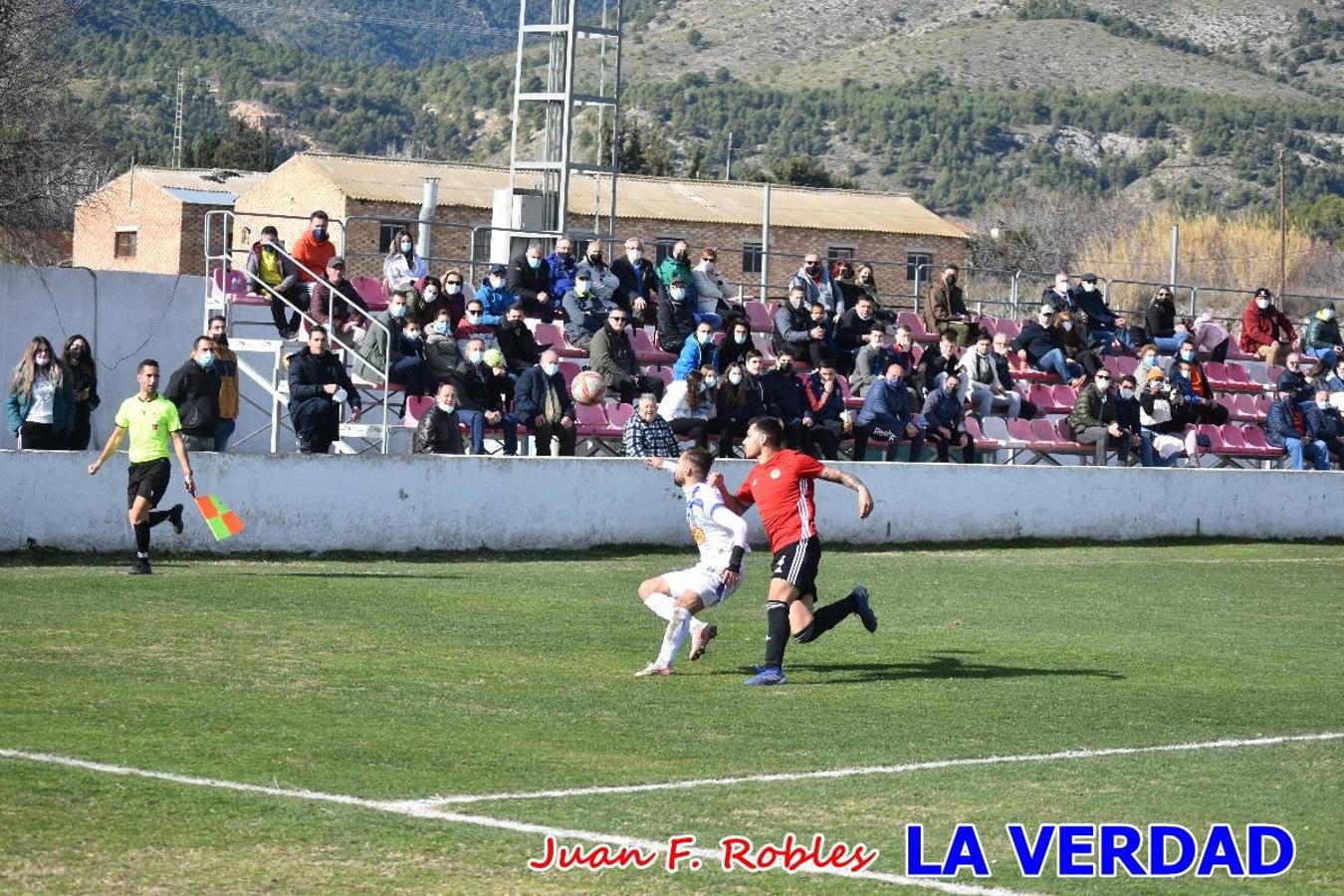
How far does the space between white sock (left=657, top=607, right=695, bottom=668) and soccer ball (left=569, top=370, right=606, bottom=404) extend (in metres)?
12.5

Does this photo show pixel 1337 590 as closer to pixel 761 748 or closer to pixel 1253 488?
pixel 1253 488

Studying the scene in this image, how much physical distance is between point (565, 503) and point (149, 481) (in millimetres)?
6235

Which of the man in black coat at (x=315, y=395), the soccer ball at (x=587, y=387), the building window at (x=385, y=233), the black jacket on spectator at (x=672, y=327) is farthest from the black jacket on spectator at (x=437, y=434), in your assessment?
the building window at (x=385, y=233)

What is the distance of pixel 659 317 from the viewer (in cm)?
2778

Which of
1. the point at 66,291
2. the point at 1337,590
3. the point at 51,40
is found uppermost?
the point at 51,40

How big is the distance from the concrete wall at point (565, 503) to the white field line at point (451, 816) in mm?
10879

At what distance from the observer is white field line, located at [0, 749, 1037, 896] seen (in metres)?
7.20

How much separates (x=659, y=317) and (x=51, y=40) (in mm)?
18761

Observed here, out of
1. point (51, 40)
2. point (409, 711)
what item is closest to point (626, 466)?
point (409, 711)

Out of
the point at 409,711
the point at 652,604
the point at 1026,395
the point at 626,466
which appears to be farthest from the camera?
the point at 1026,395

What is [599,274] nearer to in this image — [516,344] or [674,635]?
[516,344]

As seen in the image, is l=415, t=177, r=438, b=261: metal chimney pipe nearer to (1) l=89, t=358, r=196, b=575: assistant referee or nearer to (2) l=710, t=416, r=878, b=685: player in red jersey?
(1) l=89, t=358, r=196, b=575: assistant referee

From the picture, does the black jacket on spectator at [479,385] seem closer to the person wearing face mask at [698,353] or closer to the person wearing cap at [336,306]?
the person wearing cap at [336,306]

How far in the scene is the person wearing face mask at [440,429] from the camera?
22438mm
